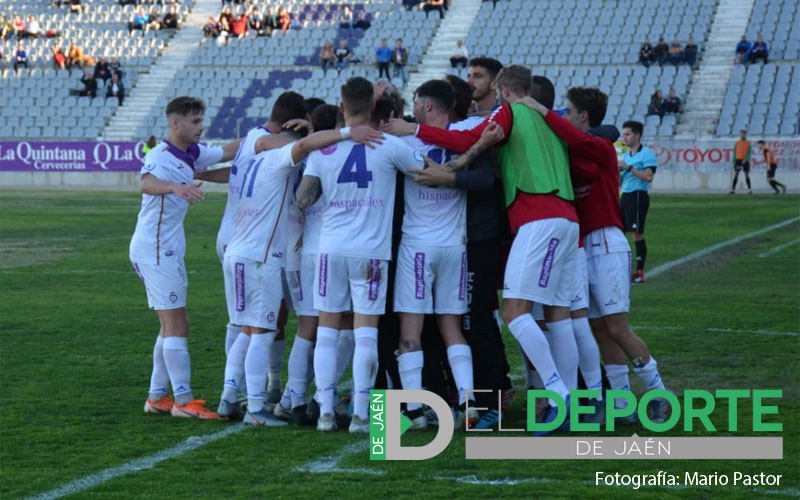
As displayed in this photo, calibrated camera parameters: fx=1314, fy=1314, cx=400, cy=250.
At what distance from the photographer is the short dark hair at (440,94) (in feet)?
24.8

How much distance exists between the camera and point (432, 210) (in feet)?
24.6

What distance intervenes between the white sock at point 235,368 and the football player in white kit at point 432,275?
3.23 ft

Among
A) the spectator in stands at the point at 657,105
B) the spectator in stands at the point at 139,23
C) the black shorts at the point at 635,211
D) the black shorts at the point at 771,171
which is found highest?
the spectator in stands at the point at 139,23

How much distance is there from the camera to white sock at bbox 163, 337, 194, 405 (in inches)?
313

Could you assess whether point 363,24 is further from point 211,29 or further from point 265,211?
point 265,211

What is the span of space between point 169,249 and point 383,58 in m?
34.2

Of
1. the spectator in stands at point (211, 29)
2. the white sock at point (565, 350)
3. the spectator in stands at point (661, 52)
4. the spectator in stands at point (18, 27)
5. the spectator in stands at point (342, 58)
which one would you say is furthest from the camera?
the spectator in stands at point (18, 27)

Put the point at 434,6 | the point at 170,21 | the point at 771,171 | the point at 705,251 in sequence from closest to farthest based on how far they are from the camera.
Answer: the point at 705,251, the point at 771,171, the point at 434,6, the point at 170,21

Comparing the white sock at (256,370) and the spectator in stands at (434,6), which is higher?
the spectator in stands at (434,6)

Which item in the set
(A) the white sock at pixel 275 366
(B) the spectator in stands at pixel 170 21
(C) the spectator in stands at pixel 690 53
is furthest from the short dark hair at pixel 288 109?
(B) the spectator in stands at pixel 170 21

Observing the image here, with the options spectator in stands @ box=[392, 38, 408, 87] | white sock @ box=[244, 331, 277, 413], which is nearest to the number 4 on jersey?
white sock @ box=[244, 331, 277, 413]

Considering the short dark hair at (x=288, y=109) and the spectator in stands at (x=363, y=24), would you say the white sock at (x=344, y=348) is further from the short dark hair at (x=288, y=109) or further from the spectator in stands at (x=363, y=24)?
the spectator in stands at (x=363, y=24)

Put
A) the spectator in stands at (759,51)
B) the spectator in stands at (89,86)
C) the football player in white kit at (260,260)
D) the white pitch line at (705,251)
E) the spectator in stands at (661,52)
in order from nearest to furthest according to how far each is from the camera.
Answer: the football player in white kit at (260,260)
the white pitch line at (705,251)
the spectator in stands at (759,51)
the spectator in stands at (661,52)
the spectator in stands at (89,86)

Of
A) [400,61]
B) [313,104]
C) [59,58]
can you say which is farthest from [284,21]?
[313,104]
